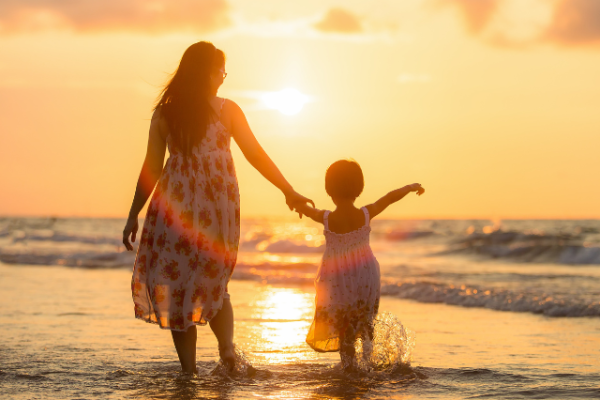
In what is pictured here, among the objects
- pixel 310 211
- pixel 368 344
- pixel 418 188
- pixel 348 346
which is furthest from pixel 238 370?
pixel 418 188

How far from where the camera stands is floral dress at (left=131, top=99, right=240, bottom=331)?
3840 mm

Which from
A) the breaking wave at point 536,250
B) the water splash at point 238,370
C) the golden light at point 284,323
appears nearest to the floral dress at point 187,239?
the water splash at point 238,370

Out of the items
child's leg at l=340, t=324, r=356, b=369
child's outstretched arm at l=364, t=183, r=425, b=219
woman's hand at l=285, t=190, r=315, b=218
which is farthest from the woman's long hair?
child's leg at l=340, t=324, r=356, b=369

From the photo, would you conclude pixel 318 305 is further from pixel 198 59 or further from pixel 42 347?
pixel 42 347

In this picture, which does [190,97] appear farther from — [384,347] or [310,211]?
[384,347]

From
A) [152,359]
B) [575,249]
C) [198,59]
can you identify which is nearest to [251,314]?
[152,359]

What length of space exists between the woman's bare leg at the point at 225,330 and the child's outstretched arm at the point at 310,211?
2.37 feet

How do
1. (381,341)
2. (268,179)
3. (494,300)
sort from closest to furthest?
(268,179), (381,341), (494,300)

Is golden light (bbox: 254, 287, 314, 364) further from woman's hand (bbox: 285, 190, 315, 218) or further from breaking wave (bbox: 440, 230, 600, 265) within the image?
breaking wave (bbox: 440, 230, 600, 265)

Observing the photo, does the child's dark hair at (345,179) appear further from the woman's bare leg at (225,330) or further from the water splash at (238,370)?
the water splash at (238,370)

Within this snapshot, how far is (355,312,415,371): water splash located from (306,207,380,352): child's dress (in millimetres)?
60

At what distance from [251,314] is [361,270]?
3331 millimetres

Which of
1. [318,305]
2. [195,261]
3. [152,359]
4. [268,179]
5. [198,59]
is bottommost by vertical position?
[152,359]

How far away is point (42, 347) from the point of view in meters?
5.28
